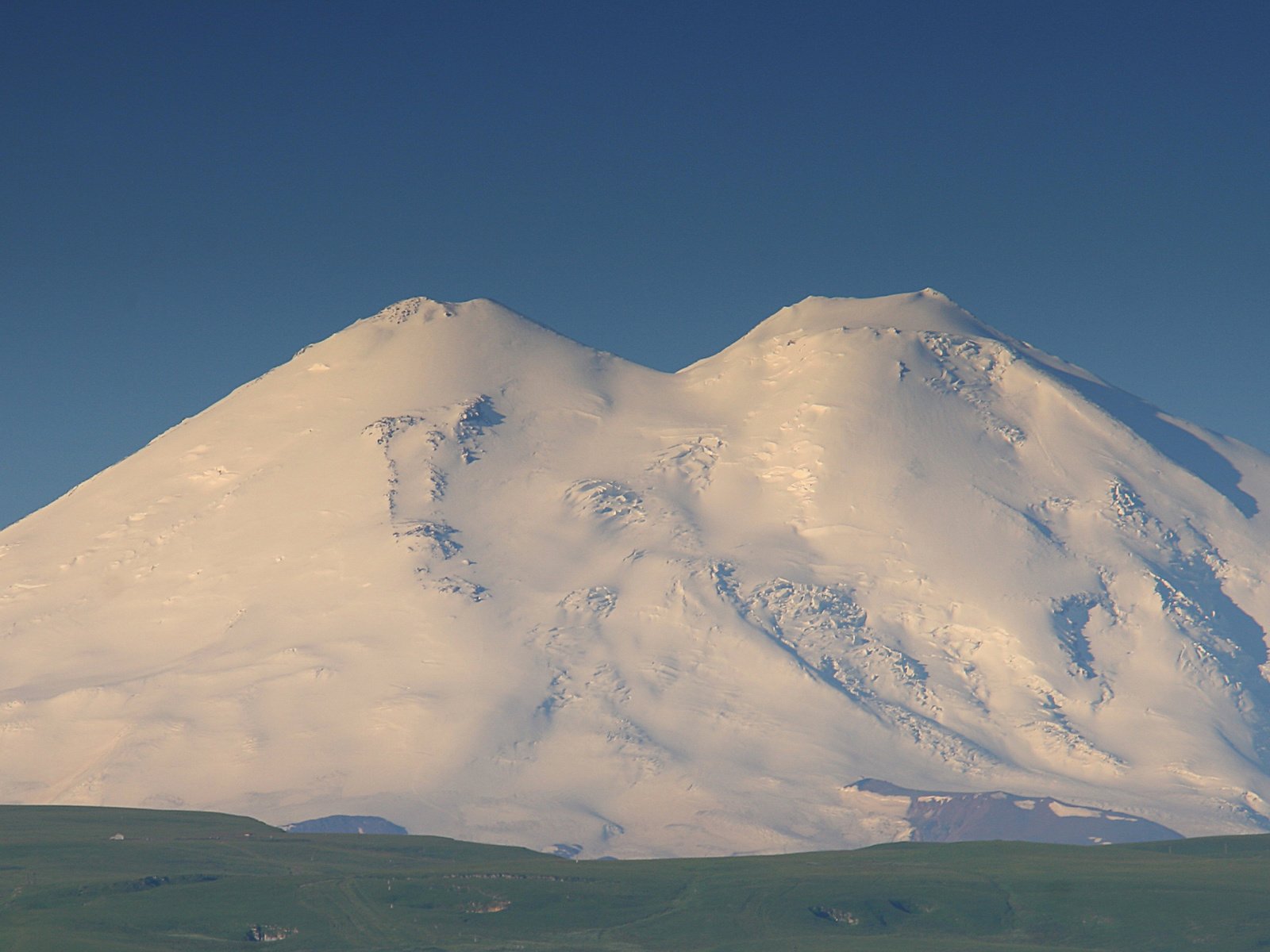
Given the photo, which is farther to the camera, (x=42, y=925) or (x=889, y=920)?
(x=889, y=920)

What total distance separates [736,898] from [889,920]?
1371 centimetres

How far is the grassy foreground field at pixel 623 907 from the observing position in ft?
534

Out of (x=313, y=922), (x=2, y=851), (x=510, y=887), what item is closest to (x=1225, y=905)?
(x=510, y=887)

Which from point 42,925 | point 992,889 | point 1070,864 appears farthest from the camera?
point 1070,864

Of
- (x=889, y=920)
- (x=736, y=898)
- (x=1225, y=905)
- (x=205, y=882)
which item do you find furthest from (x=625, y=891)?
(x=1225, y=905)

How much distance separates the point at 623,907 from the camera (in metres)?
178

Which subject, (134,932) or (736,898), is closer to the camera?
(134,932)

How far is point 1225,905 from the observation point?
565 ft

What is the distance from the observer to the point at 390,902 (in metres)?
176

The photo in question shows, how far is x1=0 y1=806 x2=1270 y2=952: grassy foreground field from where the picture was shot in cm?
16288

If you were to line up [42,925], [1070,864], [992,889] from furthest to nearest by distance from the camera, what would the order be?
[1070,864]
[992,889]
[42,925]

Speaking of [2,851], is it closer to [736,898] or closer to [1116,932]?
[736,898]

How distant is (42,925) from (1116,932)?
3244 inches

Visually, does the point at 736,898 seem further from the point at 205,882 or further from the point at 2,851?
the point at 2,851
